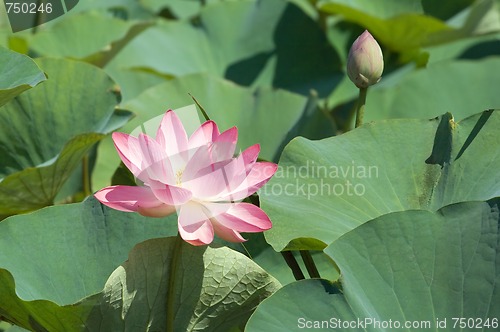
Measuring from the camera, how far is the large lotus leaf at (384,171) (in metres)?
1.12

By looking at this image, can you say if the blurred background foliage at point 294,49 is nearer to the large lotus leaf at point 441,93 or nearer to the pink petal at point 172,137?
the large lotus leaf at point 441,93

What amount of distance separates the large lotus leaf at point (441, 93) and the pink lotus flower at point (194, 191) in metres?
1.05

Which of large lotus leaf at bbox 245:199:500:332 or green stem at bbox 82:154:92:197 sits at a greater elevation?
large lotus leaf at bbox 245:199:500:332

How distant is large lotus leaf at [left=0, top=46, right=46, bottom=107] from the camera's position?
1.06 metres

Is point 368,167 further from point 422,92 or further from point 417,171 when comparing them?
point 422,92

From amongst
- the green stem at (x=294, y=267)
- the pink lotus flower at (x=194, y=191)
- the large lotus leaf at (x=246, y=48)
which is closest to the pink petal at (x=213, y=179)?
the pink lotus flower at (x=194, y=191)

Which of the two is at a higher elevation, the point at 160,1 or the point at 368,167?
the point at 368,167

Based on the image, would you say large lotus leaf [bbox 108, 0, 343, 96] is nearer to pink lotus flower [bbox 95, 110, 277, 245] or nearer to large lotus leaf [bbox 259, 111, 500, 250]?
large lotus leaf [bbox 259, 111, 500, 250]

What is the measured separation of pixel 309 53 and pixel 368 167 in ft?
3.76

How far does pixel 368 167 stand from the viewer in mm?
1173

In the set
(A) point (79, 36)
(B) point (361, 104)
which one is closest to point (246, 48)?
(A) point (79, 36)

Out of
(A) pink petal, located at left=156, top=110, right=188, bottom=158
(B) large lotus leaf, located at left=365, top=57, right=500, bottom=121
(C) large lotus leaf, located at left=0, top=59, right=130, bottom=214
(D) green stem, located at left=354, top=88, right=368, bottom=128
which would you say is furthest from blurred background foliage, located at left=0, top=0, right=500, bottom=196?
(A) pink petal, located at left=156, top=110, right=188, bottom=158

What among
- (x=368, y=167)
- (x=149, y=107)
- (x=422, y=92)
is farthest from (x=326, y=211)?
(x=422, y=92)

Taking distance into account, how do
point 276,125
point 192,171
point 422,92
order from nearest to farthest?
point 192,171
point 276,125
point 422,92
